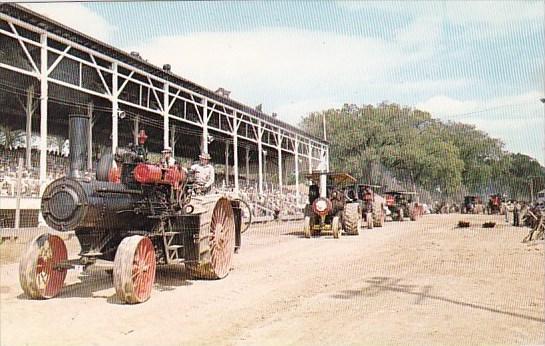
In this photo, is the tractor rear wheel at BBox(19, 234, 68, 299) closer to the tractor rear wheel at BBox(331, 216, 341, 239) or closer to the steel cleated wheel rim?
the steel cleated wheel rim

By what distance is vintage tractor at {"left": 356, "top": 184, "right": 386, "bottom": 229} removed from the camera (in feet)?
57.4

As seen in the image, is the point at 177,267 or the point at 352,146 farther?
the point at 352,146

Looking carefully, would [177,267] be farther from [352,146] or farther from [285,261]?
[352,146]

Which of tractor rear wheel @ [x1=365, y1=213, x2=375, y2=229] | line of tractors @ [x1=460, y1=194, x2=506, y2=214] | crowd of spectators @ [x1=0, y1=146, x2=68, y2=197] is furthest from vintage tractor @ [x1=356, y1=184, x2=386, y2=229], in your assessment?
line of tractors @ [x1=460, y1=194, x2=506, y2=214]

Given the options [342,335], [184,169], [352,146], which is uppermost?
[352,146]

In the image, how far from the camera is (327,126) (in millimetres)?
11203

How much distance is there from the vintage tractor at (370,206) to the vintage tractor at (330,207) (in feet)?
5.33

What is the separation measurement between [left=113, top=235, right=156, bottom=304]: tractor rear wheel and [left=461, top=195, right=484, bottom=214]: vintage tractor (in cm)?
2754

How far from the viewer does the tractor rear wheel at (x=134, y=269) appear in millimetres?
5449

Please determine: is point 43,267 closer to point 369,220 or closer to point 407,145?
point 407,145

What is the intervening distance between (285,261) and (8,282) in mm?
4359

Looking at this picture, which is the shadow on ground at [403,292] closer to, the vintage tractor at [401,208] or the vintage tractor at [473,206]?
the vintage tractor at [401,208]

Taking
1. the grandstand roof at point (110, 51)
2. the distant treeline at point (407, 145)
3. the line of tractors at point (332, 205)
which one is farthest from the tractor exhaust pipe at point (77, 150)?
the line of tractors at point (332, 205)

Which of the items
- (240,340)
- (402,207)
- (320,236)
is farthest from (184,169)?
(402,207)
